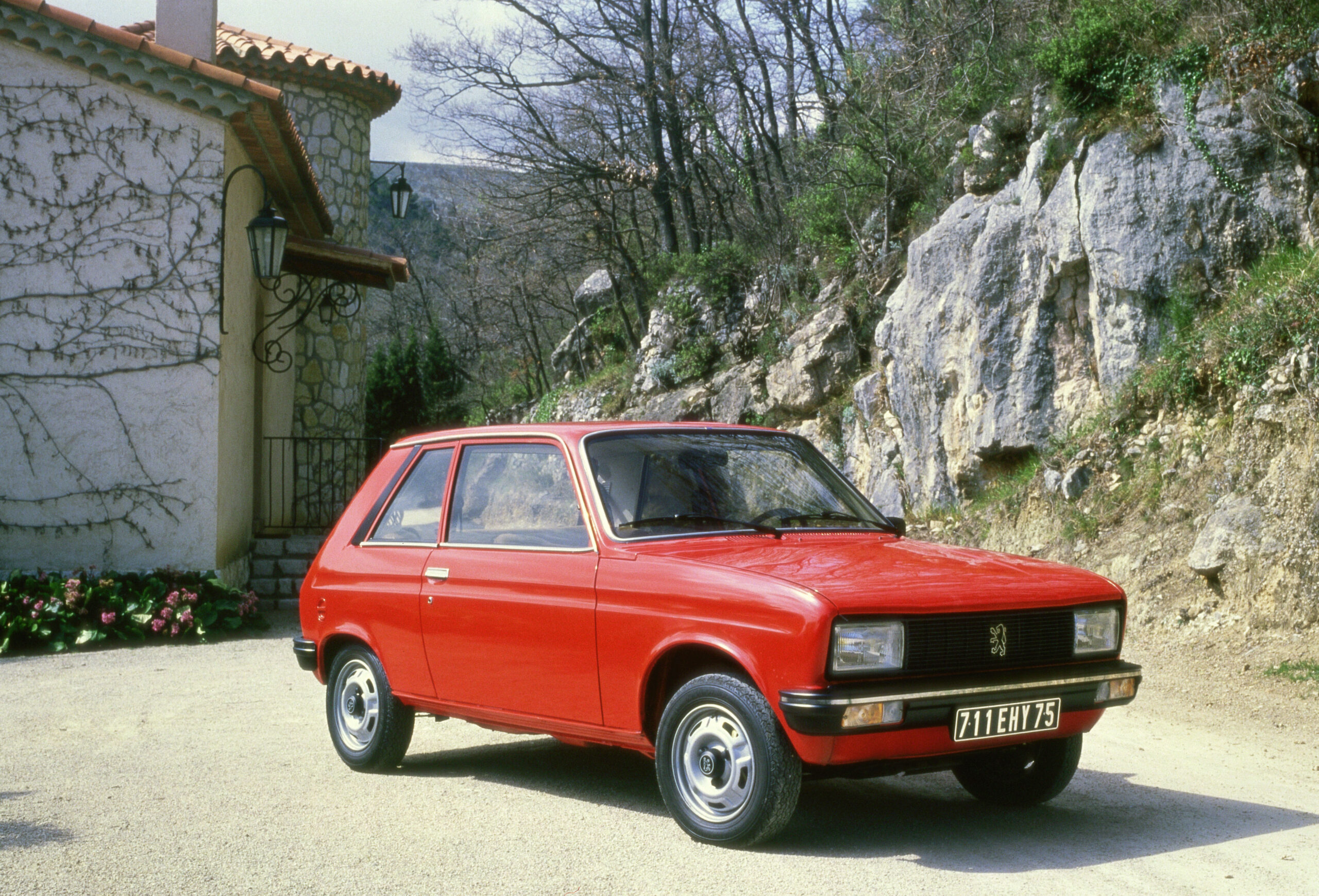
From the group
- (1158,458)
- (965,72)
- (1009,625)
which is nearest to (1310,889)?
(1009,625)

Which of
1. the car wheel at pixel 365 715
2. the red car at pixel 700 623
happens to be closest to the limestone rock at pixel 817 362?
the red car at pixel 700 623

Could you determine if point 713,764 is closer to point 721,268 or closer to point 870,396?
point 870,396

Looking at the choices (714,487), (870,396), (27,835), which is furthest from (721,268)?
(27,835)

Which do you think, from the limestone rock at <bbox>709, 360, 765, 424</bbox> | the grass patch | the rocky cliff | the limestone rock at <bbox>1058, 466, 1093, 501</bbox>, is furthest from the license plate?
the limestone rock at <bbox>709, 360, 765, 424</bbox>

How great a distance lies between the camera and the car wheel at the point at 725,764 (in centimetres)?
438

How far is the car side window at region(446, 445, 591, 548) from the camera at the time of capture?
5.43 meters

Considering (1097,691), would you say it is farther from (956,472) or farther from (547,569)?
(956,472)

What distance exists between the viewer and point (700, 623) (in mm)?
4613

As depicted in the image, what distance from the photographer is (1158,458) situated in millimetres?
11180

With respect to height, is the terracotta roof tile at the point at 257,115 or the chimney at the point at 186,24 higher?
the chimney at the point at 186,24

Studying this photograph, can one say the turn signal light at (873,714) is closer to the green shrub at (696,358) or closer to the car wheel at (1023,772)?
the car wheel at (1023,772)

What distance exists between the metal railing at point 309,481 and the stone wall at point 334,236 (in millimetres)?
547

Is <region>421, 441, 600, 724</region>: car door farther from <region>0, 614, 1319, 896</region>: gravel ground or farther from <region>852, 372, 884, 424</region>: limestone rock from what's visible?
<region>852, 372, 884, 424</region>: limestone rock

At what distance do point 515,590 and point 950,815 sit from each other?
2.06 meters
